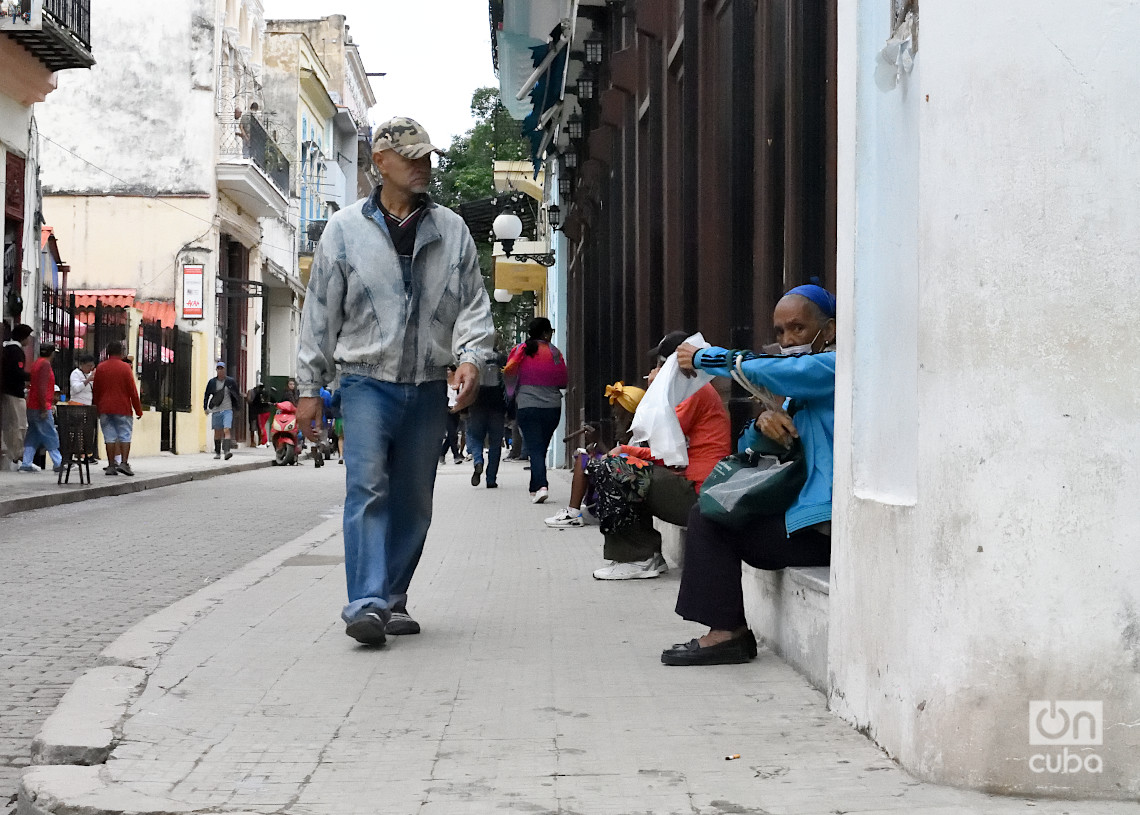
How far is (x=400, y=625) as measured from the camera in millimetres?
5973

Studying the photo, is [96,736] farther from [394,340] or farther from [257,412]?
[257,412]

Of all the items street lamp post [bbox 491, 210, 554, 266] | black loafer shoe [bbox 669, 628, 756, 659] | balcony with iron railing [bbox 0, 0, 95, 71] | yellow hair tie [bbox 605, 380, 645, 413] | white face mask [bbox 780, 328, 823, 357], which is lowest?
black loafer shoe [bbox 669, 628, 756, 659]

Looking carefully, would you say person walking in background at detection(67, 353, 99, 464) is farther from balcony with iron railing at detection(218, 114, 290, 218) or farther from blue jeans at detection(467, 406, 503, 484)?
balcony with iron railing at detection(218, 114, 290, 218)

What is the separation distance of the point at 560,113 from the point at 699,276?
11.9m

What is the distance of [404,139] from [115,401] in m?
15.3

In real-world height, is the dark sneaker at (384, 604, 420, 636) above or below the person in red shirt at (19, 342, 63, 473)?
below

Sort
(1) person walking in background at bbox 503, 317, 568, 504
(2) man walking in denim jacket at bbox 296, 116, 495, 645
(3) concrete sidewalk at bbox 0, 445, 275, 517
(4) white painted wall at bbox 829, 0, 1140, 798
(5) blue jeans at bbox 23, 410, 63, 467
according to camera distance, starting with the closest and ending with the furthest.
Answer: (4) white painted wall at bbox 829, 0, 1140, 798 < (2) man walking in denim jacket at bbox 296, 116, 495, 645 < (1) person walking in background at bbox 503, 317, 568, 504 < (3) concrete sidewalk at bbox 0, 445, 275, 517 < (5) blue jeans at bbox 23, 410, 63, 467

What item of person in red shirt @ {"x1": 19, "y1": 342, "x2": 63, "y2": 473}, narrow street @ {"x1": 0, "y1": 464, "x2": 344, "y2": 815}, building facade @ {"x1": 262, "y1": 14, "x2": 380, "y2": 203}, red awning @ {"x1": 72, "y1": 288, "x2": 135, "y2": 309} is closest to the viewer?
narrow street @ {"x1": 0, "y1": 464, "x2": 344, "y2": 815}

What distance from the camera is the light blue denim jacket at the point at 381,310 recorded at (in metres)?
5.93

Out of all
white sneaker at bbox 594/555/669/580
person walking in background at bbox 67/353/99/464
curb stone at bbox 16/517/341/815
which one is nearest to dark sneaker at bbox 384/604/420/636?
curb stone at bbox 16/517/341/815

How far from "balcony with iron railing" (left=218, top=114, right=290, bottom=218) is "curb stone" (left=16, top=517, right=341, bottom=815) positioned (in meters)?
30.3

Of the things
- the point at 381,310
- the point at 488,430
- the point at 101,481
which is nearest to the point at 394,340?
the point at 381,310

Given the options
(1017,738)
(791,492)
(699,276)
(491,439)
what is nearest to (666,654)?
(791,492)

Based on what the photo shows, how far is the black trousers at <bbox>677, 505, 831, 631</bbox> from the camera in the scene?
16.3ft
